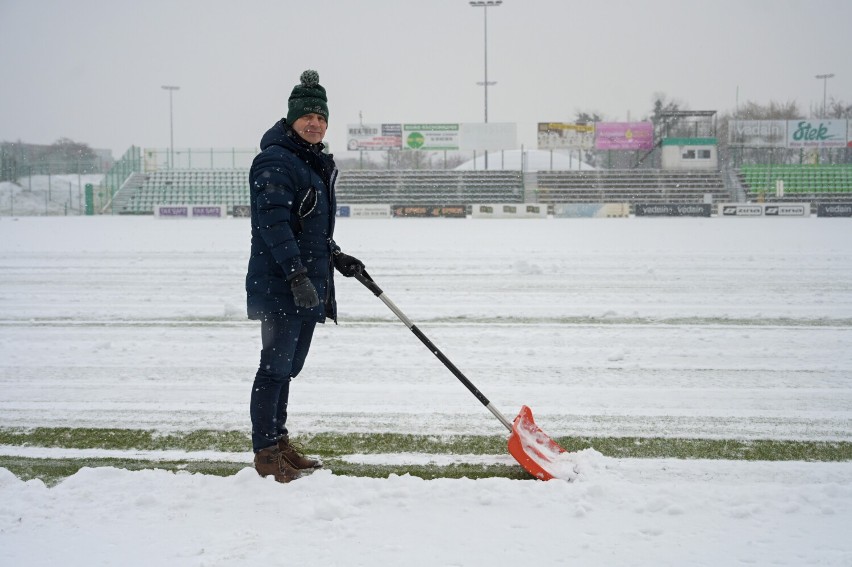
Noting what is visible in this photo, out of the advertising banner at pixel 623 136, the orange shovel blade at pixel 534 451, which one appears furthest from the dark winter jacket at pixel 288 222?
the advertising banner at pixel 623 136

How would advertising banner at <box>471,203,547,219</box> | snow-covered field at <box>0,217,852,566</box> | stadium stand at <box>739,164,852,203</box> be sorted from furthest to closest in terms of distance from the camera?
stadium stand at <box>739,164,852,203</box>
advertising banner at <box>471,203,547,219</box>
snow-covered field at <box>0,217,852,566</box>

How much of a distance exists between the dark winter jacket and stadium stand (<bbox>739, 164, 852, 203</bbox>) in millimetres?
46350

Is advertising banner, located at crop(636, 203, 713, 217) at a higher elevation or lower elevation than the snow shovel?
higher

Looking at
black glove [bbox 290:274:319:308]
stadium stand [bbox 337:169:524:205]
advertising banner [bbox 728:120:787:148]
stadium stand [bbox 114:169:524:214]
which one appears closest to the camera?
black glove [bbox 290:274:319:308]

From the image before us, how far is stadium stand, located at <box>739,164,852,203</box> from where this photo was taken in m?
46.3

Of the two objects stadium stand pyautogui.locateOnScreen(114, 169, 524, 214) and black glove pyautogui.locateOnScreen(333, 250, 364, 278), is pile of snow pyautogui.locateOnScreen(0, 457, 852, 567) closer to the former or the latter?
black glove pyautogui.locateOnScreen(333, 250, 364, 278)

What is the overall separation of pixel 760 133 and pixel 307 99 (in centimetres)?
5367

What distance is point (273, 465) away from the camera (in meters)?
3.50

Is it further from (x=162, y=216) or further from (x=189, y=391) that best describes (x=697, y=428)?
(x=162, y=216)

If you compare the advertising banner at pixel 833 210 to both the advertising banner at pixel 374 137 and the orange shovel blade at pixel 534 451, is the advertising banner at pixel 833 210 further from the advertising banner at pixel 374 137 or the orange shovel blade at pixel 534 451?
the orange shovel blade at pixel 534 451

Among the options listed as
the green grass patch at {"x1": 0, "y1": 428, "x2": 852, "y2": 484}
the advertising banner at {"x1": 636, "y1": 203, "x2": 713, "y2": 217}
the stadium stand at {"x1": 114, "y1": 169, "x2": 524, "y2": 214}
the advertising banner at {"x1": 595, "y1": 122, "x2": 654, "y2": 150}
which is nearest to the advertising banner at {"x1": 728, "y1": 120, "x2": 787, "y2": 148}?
the advertising banner at {"x1": 595, "y1": 122, "x2": 654, "y2": 150}

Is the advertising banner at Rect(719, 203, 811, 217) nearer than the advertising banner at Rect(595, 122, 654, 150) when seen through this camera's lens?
Yes

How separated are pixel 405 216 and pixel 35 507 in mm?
37287

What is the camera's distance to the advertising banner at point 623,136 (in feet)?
160
